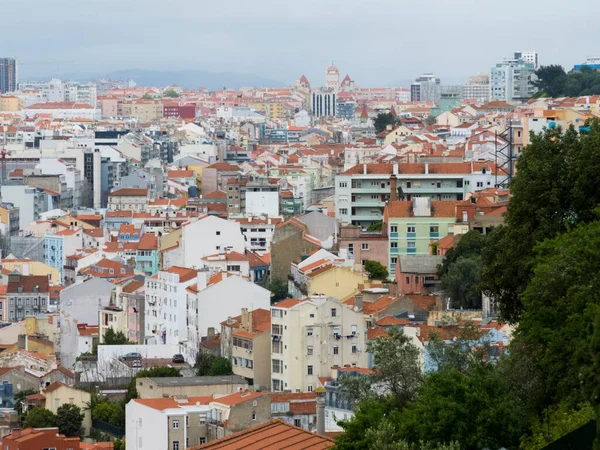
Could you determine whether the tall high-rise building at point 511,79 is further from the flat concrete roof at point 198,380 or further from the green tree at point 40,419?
the flat concrete roof at point 198,380

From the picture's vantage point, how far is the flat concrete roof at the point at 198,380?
33.1 meters

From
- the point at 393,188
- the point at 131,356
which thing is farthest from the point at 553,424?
the point at 393,188

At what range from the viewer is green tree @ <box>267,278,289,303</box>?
43.9m

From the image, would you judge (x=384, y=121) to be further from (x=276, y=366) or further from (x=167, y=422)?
(x=167, y=422)

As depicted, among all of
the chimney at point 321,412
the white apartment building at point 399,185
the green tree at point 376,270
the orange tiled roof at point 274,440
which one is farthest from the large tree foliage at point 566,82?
the orange tiled roof at point 274,440

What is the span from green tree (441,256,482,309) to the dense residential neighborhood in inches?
1.9

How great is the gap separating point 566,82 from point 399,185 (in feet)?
135

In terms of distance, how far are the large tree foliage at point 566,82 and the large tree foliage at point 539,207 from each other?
6637 cm

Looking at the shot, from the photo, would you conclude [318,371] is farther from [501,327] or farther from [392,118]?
[392,118]

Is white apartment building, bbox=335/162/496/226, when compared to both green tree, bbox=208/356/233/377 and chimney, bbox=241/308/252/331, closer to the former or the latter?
chimney, bbox=241/308/252/331

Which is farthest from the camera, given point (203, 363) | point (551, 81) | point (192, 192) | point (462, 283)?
point (551, 81)

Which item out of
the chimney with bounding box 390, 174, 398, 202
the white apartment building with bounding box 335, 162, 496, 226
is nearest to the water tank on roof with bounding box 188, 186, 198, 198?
the white apartment building with bounding box 335, 162, 496, 226

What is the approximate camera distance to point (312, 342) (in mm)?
34719

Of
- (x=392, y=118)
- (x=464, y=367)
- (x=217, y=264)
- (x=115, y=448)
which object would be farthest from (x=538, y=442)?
(x=392, y=118)
